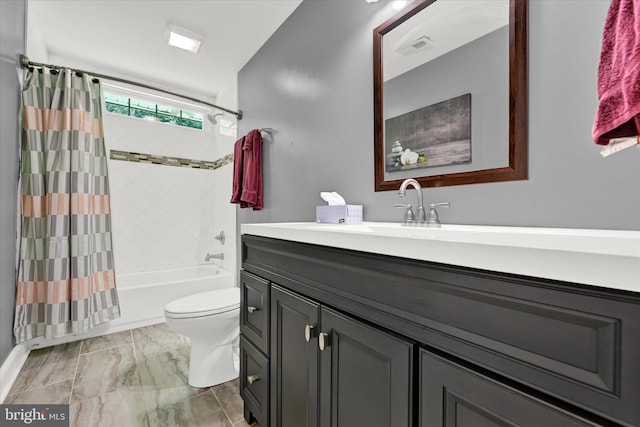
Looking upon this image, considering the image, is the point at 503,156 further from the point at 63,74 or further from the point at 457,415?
the point at 63,74

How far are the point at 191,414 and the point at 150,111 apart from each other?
310cm

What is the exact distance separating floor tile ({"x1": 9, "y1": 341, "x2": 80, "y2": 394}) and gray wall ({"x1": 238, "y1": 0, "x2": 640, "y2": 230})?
1621mm

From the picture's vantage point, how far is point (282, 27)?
2150 millimetres

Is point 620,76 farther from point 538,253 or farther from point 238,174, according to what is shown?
point 238,174

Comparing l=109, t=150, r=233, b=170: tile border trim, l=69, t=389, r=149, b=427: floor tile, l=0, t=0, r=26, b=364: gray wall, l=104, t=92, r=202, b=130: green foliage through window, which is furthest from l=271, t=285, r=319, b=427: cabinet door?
l=104, t=92, r=202, b=130: green foliage through window

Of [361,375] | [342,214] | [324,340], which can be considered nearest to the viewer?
[361,375]

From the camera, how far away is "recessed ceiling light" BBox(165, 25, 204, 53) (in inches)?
85.3

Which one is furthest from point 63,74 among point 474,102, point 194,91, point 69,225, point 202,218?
point 474,102

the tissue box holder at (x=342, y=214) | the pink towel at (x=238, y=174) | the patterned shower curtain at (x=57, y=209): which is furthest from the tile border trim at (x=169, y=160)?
the tissue box holder at (x=342, y=214)

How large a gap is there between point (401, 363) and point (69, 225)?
94.8 inches

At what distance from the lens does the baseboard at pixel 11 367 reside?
162 centimetres

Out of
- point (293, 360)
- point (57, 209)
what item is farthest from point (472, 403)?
point (57, 209)

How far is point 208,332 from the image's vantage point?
171cm

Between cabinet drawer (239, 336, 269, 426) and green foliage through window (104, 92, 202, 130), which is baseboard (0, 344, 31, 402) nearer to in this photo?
cabinet drawer (239, 336, 269, 426)
